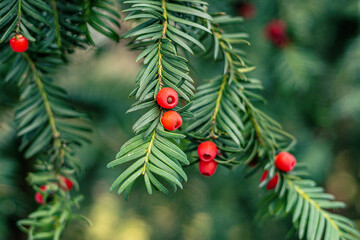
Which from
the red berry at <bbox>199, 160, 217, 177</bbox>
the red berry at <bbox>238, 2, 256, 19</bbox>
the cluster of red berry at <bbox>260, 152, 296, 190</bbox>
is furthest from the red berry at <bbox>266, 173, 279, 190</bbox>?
the red berry at <bbox>238, 2, 256, 19</bbox>

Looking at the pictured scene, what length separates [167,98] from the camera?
42 centimetres

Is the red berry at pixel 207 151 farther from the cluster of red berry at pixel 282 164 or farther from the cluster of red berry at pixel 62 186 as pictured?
the cluster of red berry at pixel 62 186

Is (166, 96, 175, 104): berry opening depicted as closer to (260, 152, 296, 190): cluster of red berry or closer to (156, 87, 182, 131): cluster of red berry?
(156, 87, 182, 131): cluster of red berry

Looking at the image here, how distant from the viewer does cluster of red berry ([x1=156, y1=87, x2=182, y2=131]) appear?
42 cm

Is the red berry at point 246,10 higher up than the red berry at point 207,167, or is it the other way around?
the red berry at point 246,10

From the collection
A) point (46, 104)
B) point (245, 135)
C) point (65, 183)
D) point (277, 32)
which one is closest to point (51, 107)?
point (46, 104)

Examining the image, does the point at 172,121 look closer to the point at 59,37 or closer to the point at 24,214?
the point at 59,37

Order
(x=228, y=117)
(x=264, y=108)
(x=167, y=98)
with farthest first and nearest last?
(x=264, y=108) → (x=228, y=117) → (x=167, y=98)

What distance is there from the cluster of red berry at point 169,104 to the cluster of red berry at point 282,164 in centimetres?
27

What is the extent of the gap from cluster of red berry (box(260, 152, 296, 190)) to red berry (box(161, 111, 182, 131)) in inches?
10.7

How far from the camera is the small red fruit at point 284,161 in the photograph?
0.58 metres

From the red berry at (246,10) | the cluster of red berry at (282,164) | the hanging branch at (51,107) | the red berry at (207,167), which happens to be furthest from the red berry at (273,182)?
the red berry at (246,10)

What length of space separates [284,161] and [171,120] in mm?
287

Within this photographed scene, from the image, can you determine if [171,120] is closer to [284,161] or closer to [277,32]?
A: [284,161]
